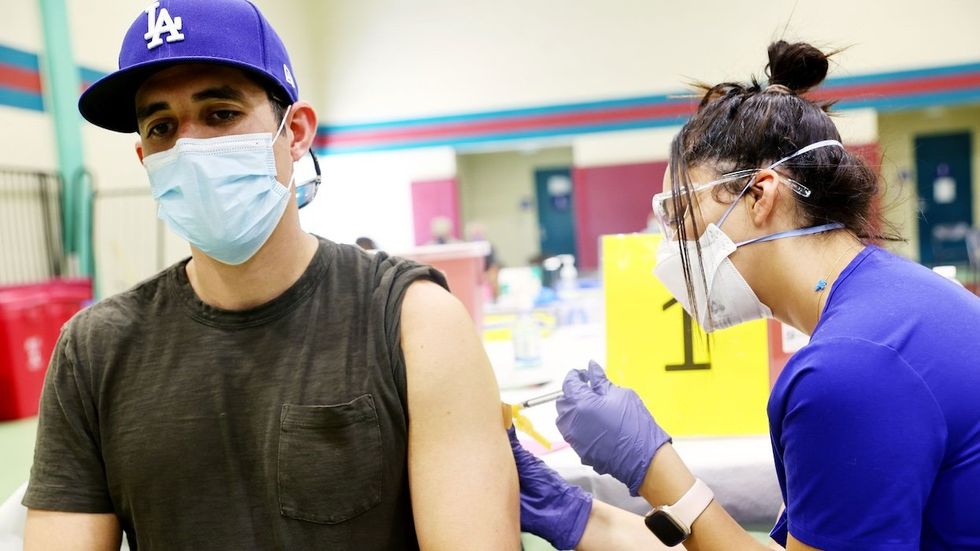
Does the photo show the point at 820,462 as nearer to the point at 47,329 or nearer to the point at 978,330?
the point at 978,330

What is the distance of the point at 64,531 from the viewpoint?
961 mm

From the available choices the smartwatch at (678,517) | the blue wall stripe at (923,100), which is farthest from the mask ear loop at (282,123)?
the blue wall stripe at (923,100)

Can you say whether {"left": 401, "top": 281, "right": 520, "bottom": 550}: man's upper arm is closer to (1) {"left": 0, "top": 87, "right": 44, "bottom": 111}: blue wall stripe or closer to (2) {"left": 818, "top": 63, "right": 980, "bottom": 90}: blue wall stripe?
(1) {"left": 0, "top": 87, "right": 44, "bottom": 111}: blue wall stripe

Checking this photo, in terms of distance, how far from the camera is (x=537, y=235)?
36.2ft

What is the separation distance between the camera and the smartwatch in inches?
41.5

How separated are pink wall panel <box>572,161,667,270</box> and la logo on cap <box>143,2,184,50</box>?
7.06 metres

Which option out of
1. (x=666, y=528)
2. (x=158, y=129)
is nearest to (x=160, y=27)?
(x=158, y=129)

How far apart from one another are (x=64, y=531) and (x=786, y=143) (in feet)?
4.01

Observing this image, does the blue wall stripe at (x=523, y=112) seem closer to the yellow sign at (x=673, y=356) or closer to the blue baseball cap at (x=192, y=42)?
the yellow sign at (x=673, y=356)

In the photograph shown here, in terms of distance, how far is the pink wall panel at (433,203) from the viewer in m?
8.28

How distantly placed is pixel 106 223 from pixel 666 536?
5153mm

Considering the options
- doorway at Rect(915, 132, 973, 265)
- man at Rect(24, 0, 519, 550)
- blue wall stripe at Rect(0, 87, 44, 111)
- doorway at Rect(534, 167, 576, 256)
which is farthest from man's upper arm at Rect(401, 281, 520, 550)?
doorway at Rect(915, 132, 973, 265)

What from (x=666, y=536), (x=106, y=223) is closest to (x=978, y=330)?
(x=666, y=536)

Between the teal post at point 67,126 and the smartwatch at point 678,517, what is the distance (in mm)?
4855
